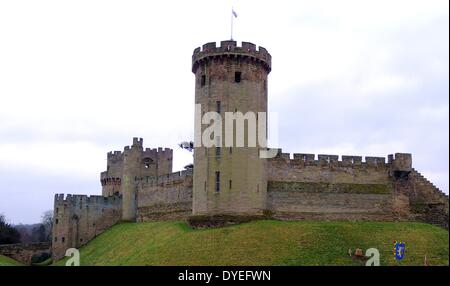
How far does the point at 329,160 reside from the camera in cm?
4878

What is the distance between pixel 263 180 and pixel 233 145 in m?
3.69

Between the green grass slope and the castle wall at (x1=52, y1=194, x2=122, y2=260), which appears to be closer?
the green grass slope

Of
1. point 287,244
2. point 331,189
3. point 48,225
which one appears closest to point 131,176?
point 331,189

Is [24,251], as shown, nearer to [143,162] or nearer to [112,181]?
[112,181]

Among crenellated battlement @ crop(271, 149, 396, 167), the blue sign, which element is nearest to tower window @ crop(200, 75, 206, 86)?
crenellated battlement @ crop(271, 149, 396, 167)

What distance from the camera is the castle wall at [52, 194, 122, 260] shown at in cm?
6131

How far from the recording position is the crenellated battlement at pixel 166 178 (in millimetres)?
53750

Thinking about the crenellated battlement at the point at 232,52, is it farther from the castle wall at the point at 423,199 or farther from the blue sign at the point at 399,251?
the blue sign at the point at 399,251

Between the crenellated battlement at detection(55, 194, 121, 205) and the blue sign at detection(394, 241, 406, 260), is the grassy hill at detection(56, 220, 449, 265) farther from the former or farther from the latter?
the crenellated battlement at detection(55, 194, 121, 205)

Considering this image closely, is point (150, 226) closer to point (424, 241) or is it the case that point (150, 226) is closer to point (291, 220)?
point (291, 220)

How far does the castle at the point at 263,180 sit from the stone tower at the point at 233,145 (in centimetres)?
7

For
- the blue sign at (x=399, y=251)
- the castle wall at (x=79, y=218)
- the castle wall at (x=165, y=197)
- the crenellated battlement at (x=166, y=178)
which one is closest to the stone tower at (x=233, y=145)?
the castle wall at (x=165, y=197)

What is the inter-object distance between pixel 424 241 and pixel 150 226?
23185mm
